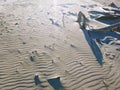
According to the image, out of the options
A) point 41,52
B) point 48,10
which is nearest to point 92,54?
point 41,52

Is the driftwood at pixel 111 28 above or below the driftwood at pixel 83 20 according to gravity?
below

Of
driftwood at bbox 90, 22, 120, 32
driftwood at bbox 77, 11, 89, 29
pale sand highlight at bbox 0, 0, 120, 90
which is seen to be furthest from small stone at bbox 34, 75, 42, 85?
driftwood at bbox 77, 11, 89, 29

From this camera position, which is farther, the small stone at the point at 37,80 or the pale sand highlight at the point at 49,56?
the pale sand highlight at the point at 49,56

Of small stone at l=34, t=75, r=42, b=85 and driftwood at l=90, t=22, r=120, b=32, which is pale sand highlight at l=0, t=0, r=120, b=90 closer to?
small stone at l=34, t=75, r=42, b=85

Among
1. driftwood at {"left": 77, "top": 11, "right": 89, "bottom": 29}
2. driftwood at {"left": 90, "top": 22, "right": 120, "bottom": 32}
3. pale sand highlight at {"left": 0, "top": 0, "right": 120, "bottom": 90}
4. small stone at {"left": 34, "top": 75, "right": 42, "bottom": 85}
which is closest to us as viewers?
small stone at {"left": 34, "top": 75, "right": 42, "bottom": 85}

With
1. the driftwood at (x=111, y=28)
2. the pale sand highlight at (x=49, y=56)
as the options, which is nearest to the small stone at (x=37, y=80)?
the pale sand highlight at (x=49, y=56)

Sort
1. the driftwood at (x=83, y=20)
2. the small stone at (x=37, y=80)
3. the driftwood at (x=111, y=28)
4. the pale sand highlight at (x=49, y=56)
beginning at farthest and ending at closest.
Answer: the driftwood at (x=83, y=20)
the driftwood at (x=111, y=28)
the pale sand highlight at (x=49, y=56)
the small stone at (x=37, y=80)

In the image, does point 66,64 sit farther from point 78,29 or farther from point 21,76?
point 78,29

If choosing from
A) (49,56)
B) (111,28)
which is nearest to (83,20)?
(111,28)

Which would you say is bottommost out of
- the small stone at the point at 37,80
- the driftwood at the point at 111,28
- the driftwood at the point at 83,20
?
the small stone at the point at 37,80

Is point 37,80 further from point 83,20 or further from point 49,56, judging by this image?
point 83,20

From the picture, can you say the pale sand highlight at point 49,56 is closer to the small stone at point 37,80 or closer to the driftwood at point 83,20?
the small stone at point 37,80
